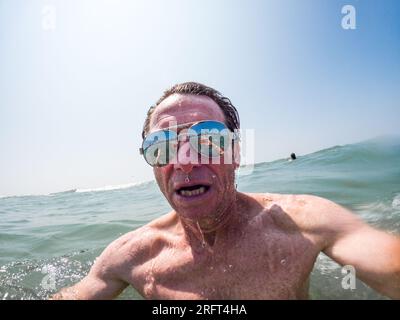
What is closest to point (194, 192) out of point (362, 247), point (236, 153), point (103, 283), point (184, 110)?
point (236, 153)

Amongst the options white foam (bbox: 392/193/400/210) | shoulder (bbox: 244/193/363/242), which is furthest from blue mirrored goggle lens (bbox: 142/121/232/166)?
white foam (bbox: 392/193/400/210)

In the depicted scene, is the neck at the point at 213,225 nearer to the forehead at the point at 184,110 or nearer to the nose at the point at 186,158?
the nose at the point at 186,158

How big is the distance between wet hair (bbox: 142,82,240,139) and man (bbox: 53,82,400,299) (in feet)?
0.04

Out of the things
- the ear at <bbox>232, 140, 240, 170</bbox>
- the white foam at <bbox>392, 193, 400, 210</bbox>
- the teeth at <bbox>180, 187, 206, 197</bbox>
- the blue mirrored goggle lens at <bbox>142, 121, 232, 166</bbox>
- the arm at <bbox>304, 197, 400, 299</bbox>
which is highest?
the blue mirrored goggle lens at <bbox>142, 121, 232, 166</bbox>

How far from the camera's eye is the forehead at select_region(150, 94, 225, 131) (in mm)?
2875

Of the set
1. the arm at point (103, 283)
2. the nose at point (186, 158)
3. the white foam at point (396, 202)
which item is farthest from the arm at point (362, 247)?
the white foam at point (396, 202)

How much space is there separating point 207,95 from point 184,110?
12.8 inches


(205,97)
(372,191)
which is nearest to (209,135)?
(205,97)

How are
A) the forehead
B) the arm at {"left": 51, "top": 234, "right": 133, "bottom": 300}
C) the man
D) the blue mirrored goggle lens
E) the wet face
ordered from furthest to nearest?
the arm at {"left": 51, "top": 234, "right": 133, "bottom": 300} < the forehead < the blue mirrored goggle lens < the wet face < the man

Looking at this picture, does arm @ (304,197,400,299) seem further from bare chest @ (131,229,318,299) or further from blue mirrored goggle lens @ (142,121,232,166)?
blue mirrored goggle lens @ (142,121,232,166)
